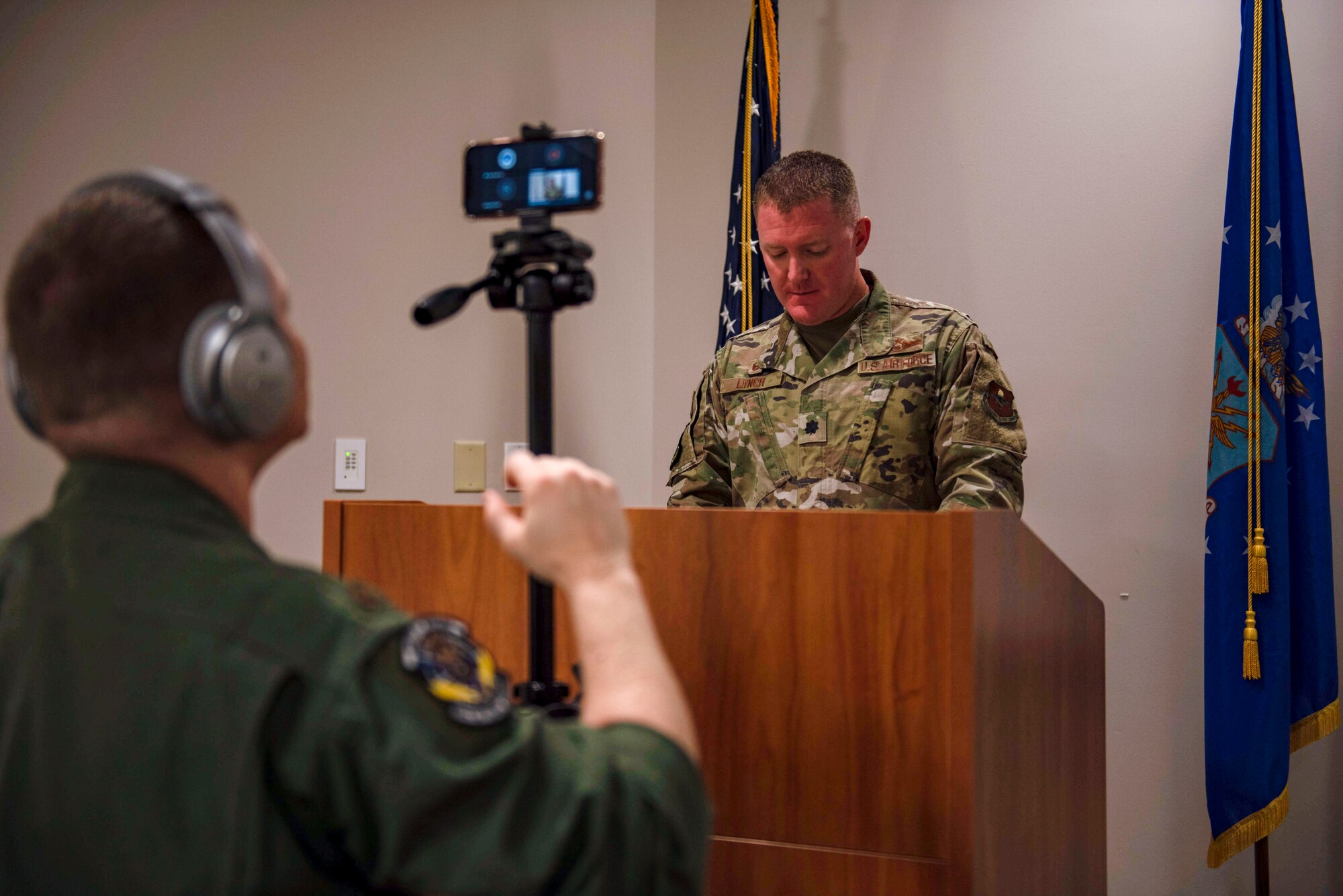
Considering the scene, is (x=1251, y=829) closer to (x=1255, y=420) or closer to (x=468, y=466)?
(x=1255, y=420)

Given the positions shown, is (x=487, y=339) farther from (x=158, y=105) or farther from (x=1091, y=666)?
Answer: (x=1091, y=666)

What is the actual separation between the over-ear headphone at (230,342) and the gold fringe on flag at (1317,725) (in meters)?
2.37

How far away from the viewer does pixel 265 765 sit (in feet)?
1.93

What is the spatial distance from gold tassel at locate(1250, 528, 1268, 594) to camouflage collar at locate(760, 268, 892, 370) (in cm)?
97

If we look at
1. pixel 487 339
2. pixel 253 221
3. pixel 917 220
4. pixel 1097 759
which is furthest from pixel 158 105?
pixel 1097 759

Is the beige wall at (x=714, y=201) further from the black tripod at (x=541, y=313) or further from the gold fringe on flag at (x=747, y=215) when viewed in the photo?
the black tripod at (x=541, y=313)

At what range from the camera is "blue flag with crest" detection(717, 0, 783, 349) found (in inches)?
106

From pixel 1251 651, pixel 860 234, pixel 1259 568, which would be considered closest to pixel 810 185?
pixel 860 234

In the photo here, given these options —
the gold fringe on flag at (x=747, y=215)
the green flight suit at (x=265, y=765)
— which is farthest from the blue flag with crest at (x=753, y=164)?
the green flight suit at (x=265, y=765)

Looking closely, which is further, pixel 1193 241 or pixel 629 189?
pixel 629 189

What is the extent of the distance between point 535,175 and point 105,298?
1.35ft

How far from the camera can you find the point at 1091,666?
171 cm

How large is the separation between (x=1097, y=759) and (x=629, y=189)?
1884 mm

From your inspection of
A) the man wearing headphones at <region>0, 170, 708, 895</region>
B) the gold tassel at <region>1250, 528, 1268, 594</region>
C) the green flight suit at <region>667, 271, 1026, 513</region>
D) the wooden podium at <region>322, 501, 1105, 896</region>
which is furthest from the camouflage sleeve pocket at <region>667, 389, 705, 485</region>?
the man wearing headphones at <region>0, 170, 708, 895</region>
